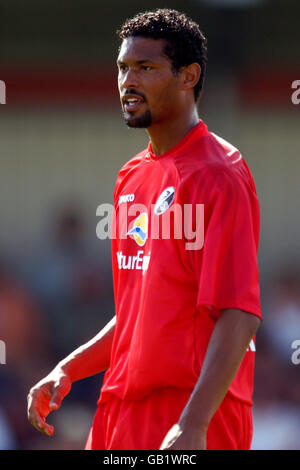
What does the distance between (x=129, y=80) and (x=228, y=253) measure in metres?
0.71

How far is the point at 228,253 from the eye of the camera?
255 cm

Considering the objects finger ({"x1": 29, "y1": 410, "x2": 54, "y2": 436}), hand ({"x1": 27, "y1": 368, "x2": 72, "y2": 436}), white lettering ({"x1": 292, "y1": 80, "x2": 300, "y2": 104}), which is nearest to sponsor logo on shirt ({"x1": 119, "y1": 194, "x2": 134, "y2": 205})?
hand ({"x1": 27, "y1": 368, "x2": 72, "y2": 436})

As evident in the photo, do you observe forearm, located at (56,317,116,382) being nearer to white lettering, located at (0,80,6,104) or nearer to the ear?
the ear

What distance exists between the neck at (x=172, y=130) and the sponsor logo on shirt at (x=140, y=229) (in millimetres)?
248

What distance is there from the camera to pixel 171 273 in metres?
2.69

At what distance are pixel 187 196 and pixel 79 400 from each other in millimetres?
4814

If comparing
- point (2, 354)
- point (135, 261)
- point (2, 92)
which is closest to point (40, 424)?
point (135, 261)

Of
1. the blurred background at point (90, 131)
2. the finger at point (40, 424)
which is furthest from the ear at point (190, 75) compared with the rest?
the blurred background at point (90, 131)

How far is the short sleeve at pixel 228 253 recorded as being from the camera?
2.51m

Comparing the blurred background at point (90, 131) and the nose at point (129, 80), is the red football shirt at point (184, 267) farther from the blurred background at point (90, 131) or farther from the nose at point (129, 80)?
the blurred background at point (90, 131)

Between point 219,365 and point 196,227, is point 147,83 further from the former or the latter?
point 219,365

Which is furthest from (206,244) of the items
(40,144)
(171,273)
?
(40,144)
